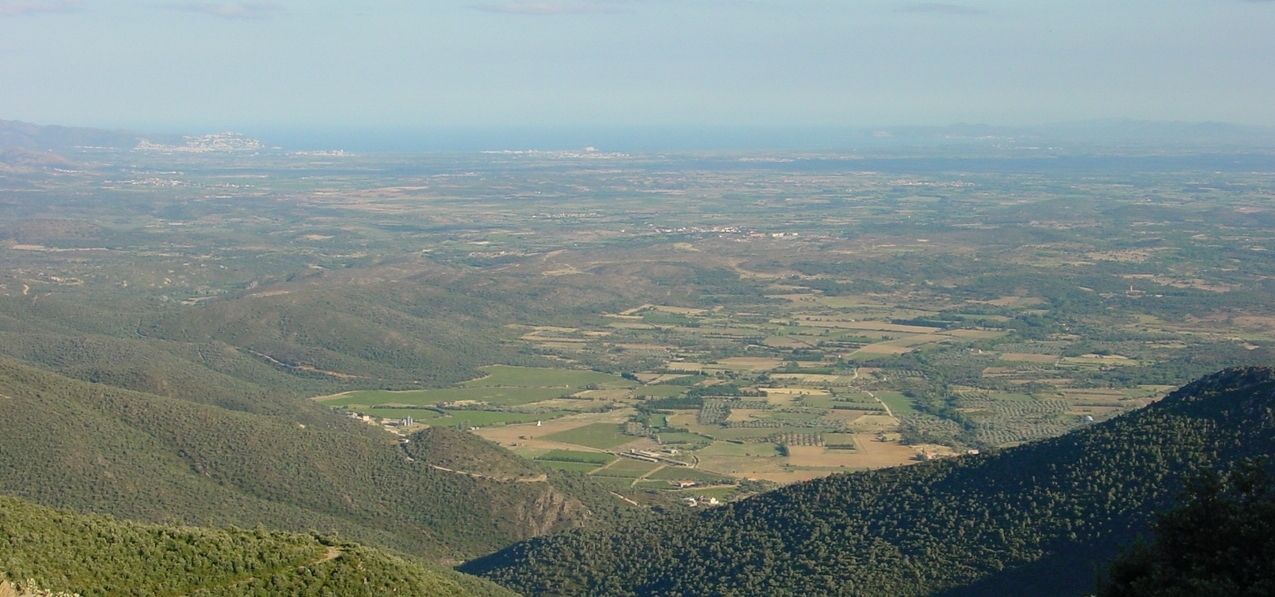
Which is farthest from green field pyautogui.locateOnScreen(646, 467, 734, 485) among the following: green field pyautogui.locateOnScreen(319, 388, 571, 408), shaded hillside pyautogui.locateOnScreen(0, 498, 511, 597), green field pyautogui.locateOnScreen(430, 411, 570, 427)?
shaded hillside pyautogui.locateOnScreen(0, 498, 511, 597)

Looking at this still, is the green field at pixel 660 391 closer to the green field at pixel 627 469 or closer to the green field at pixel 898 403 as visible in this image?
the green field at pixel 898 403

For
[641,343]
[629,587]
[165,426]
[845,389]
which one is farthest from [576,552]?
[641,343]

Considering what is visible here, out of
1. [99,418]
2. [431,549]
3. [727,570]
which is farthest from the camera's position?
[99,418]

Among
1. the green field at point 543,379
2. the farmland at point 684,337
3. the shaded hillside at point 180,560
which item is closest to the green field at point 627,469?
the farmland at point 684,337

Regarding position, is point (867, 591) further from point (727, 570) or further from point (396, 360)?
point (396, 360)

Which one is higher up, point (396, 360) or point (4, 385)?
point (4, 385)

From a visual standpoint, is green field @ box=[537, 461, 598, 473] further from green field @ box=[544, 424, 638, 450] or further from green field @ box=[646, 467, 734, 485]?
green field @ box=[544, 424, 638, 450]

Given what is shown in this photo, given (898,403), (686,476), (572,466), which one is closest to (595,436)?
(572,466)
